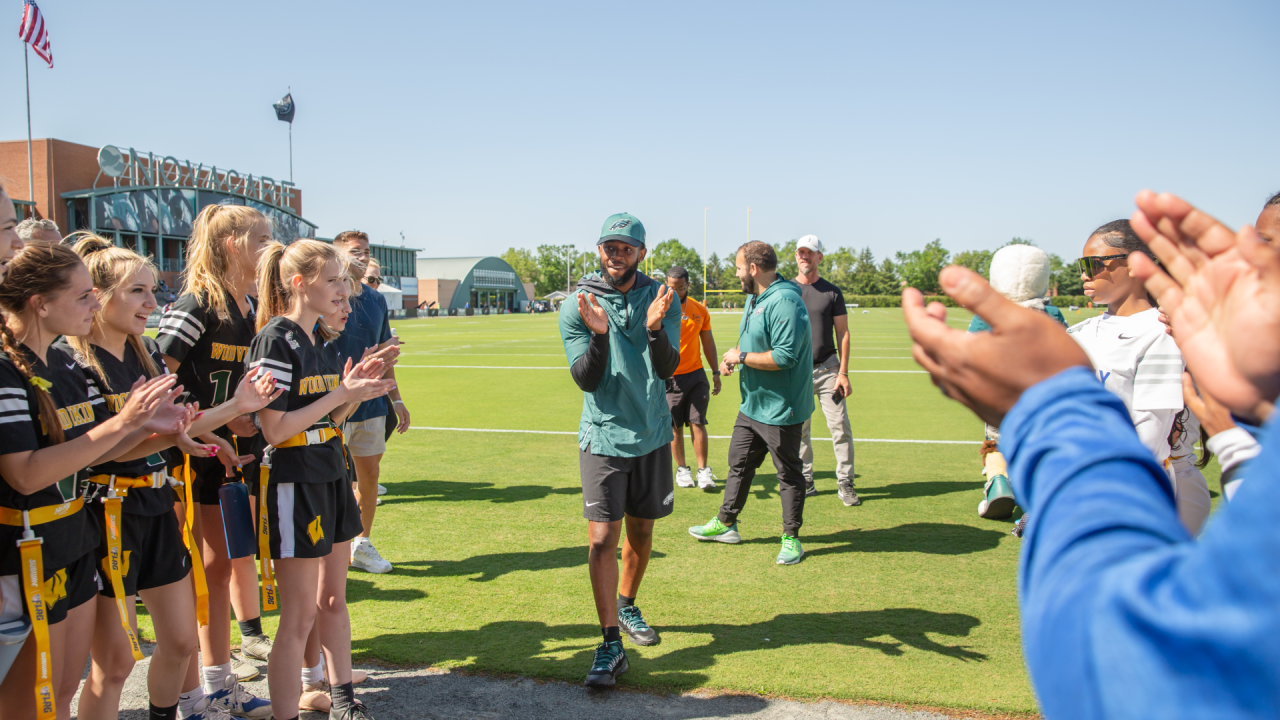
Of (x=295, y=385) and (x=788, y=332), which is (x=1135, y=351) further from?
(x=295, y=385)

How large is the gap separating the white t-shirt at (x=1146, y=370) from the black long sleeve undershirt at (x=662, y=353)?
6.66 ft

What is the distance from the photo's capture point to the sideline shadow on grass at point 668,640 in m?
3.99

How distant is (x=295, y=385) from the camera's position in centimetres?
328

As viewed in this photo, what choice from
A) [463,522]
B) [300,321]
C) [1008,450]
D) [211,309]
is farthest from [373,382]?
[463,522]

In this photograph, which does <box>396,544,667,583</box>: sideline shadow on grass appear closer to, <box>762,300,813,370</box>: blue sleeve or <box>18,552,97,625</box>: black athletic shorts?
<box>762,300,813,370</box>: blue sleeve

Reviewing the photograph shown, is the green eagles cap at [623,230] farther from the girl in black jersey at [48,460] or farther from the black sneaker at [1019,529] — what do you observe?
the black sneaker at [1019,529]

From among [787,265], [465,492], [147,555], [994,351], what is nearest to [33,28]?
[465,492]

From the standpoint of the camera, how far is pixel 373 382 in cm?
318

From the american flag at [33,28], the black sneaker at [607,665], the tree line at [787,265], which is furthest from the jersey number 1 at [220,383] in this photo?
the tree line at [787,265]

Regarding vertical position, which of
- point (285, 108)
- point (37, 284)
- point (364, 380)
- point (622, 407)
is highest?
Result: point (285, 108)

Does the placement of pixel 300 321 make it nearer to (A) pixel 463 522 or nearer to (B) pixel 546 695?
(B) pixel 546 695

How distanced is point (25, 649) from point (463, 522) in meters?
4.08

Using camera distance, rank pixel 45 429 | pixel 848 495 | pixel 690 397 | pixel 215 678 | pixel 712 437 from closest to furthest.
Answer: pixel 45 429
pixel 215 678
pixel 848 495
pixel 690 397
pixel 712 437

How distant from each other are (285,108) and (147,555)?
66.6 meters
